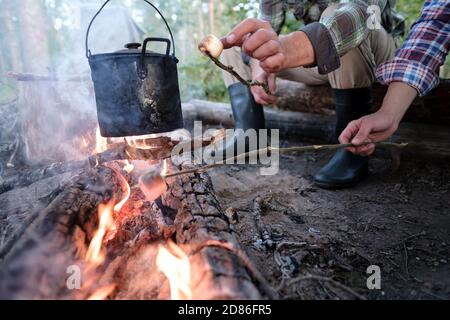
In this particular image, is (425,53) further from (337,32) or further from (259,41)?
(259,41)

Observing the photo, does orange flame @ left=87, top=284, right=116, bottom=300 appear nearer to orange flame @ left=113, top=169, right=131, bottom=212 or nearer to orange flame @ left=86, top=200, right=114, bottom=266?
orange flame @ left=86, top=200, right=114, bottom=266

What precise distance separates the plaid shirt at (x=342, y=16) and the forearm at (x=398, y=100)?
1.16 feet

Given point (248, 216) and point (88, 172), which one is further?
point (248, 216)

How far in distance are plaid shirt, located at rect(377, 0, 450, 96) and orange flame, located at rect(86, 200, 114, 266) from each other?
1714 millimetres

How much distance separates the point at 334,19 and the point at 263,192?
4.61 ft

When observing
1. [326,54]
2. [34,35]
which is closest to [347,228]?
[326,54]

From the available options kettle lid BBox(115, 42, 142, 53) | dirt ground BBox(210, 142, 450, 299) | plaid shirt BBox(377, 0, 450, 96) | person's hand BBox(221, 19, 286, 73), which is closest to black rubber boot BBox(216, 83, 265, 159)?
dirt ground BBox(210, 142, 450, 299)

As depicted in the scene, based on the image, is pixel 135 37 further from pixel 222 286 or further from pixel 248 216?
pixel 222 286

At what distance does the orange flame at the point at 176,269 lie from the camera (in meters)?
1.22

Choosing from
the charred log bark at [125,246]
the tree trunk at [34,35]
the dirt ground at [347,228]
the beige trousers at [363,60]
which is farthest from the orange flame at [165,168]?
the tree trunk at [34,35]

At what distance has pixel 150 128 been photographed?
2.49 metres

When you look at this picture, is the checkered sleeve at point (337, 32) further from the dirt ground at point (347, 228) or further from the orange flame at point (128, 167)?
the orange flame at point (128, 167)

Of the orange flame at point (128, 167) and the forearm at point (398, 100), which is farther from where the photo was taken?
the orange flame at point (128, 167)
